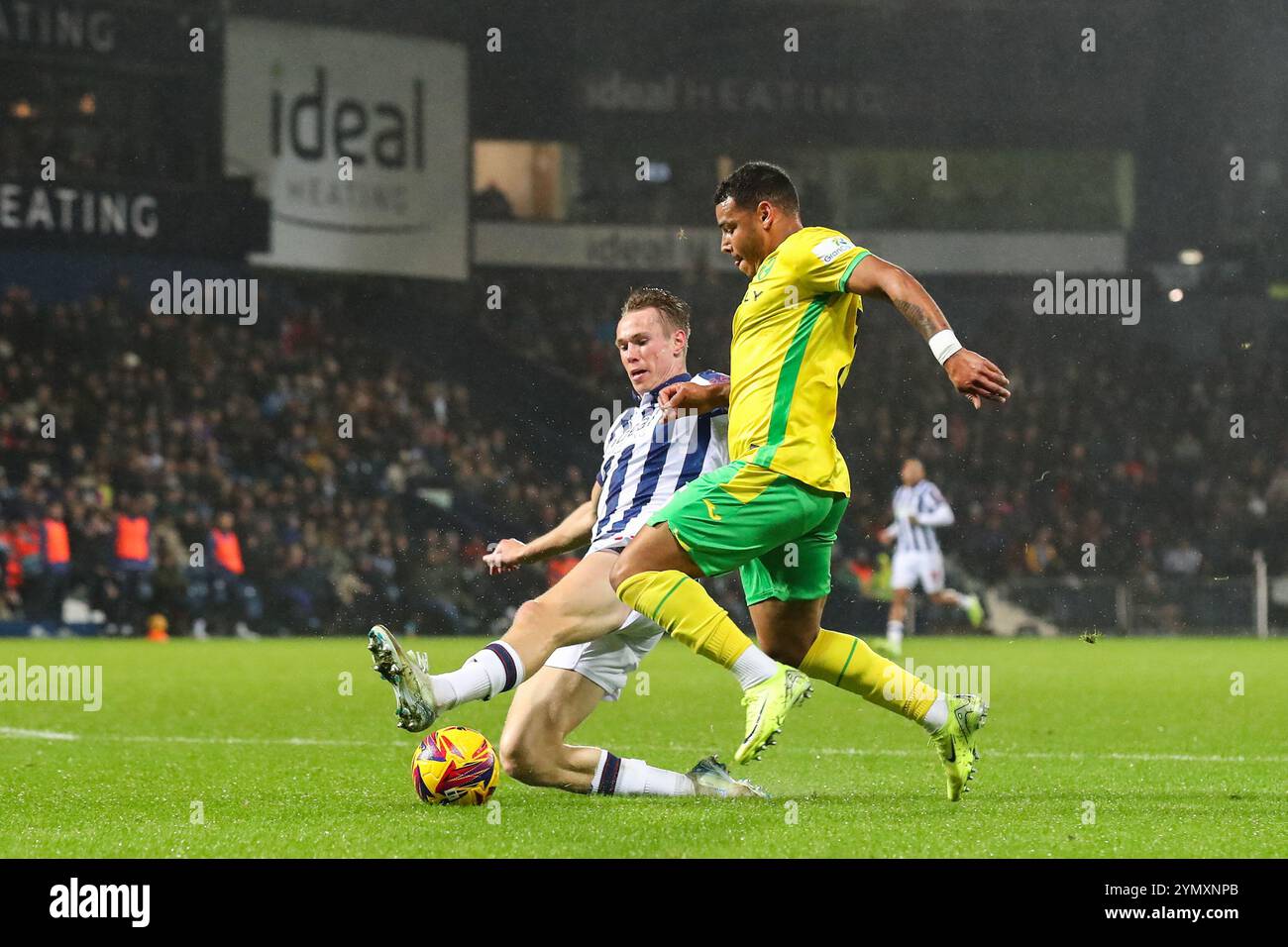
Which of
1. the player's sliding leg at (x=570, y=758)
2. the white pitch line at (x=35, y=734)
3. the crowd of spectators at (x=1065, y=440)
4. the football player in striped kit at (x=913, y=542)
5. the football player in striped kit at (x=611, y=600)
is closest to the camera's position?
the football player in striped kit at (x=611, y=600)

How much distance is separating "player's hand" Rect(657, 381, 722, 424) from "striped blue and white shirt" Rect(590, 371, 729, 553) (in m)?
0.15

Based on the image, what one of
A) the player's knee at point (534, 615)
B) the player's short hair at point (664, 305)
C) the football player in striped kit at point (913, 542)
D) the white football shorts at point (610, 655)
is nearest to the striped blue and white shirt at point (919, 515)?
the football player in striped kit at point (913, 542)

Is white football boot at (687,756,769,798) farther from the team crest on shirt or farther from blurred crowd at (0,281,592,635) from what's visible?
blurred crowd at (0,281,592,635)

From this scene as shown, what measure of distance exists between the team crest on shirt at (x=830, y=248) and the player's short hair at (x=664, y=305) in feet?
2.50

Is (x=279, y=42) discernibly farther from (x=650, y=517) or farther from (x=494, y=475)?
(x=650, y=517)

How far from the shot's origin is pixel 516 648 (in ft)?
17.3

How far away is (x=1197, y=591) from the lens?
21766 mm

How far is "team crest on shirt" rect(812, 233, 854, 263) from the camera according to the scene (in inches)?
204

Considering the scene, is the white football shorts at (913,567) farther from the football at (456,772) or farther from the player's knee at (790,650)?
the football at (456,772)

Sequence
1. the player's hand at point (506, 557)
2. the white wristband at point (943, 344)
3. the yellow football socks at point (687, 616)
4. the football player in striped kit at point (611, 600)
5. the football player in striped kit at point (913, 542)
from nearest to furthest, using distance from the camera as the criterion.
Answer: the white wristband at point (943, 344)
the yellow football socks at point (687, 616)
the football player in striped kit at point (611, 600)
the player's hand at point (506, 557)
the football player in striped kit at point (913, 542)

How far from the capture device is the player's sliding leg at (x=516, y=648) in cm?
491

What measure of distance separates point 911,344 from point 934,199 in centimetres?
454

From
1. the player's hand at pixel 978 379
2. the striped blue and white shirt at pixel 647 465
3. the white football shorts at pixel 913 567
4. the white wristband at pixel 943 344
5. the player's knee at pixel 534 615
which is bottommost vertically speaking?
the white football shorts at pixel 913 567

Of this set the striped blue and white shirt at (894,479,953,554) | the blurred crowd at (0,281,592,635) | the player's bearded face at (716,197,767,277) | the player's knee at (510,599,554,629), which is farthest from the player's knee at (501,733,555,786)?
the blurred crowd at (0,281,592,635)
